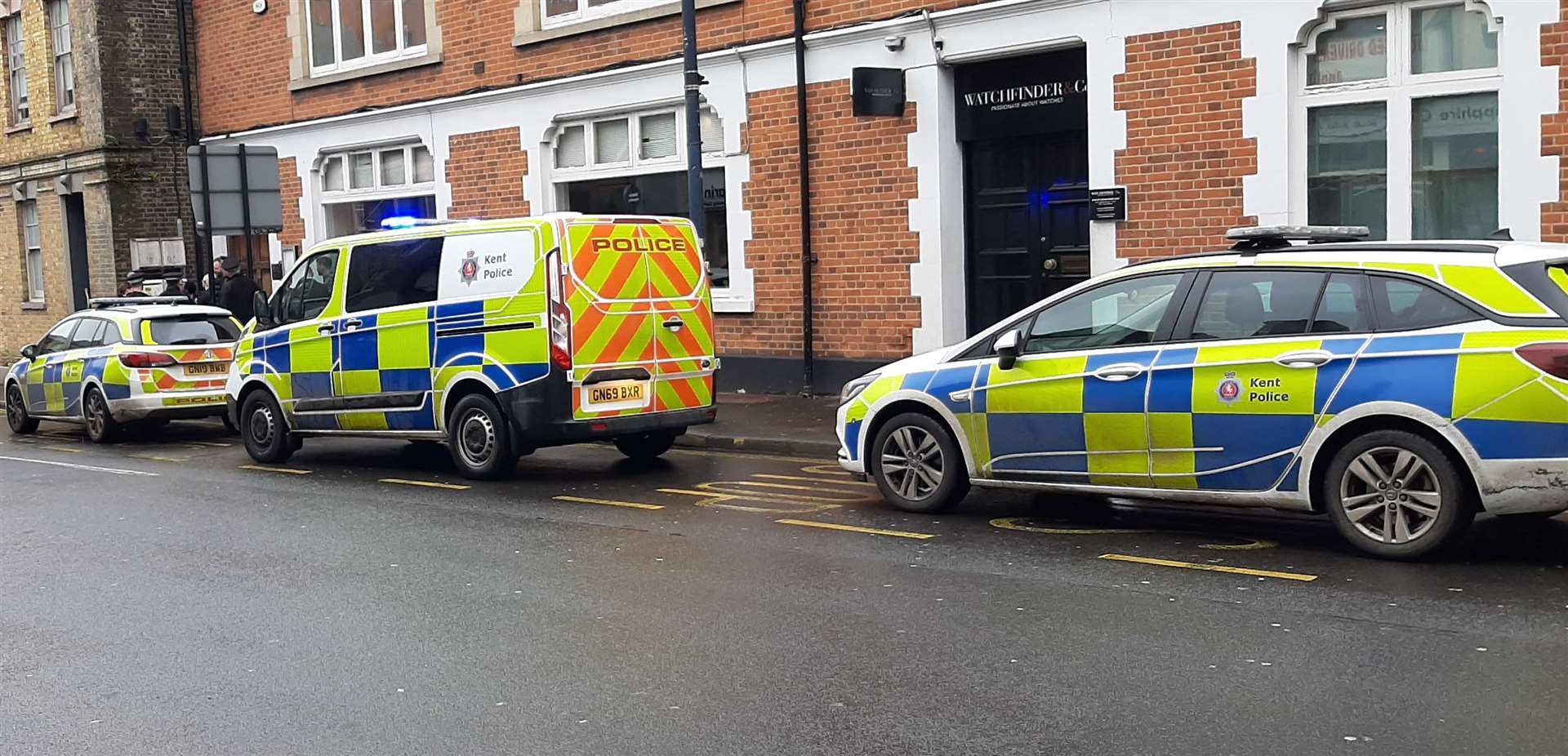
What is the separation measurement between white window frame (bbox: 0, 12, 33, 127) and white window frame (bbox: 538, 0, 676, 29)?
46.9 feet

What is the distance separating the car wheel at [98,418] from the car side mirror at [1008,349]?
11111mm

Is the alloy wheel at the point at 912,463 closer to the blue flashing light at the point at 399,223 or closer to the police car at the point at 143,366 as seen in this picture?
the blue flashing light at the point at 399,223

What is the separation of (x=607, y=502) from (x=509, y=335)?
1659mm

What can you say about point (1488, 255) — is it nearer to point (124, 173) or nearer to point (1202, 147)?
point (1202, 147)

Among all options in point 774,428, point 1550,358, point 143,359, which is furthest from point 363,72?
point 1550,358

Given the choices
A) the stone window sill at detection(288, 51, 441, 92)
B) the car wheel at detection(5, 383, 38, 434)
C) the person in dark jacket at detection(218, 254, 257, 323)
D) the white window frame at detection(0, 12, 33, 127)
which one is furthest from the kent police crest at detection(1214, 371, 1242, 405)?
the white window frame at detection(0, 12, 33, 127)

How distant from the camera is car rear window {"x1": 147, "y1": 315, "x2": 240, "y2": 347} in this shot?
1603cm

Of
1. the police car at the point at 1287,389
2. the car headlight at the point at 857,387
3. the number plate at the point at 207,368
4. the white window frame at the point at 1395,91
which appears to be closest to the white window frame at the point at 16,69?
the number plate at the point at 207,368

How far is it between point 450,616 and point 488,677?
45.0 inches

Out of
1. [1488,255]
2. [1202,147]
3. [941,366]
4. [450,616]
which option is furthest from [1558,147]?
[450,616]

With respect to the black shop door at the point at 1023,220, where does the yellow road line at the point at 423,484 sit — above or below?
below

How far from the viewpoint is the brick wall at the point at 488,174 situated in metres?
19.4

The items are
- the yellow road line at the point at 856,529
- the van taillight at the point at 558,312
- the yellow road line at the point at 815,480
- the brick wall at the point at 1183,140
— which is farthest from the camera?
the brick wall at the point at 1183,140

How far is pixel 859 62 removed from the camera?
15.5m
